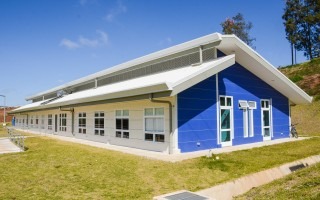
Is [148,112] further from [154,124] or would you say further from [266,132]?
[266,132]

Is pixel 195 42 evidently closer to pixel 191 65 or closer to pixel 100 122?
pixel 191 65

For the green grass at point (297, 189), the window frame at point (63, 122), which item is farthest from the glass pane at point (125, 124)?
the window frame at point (63, 122)

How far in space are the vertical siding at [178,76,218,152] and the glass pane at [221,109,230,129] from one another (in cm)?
78

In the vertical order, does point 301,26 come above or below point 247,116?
above

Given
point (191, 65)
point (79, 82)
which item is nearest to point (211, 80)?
point (191, 65)

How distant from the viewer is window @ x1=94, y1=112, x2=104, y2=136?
18500 millimetres

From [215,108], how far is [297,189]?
8060 mm

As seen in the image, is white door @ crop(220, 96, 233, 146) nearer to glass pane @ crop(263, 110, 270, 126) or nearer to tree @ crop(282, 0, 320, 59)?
glass pane @ crop(263, 110, 270, 126)

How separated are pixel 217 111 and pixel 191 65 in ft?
9.01

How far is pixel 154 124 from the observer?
44.5 feet

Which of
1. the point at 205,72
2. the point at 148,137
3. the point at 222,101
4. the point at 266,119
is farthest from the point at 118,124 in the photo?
the point at 266,119

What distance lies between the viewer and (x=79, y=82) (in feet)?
90.1

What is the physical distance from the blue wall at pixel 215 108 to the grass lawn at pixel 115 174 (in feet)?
6.02

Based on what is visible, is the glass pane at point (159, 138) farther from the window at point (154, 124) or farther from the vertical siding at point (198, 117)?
the vertical siding at point (198, 117)
